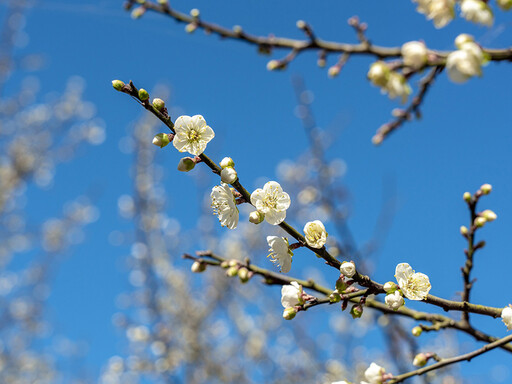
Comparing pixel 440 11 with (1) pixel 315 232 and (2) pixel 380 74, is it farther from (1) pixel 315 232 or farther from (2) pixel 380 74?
(1) pixel 315 232

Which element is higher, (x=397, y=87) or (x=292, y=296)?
(x=397, y=87)

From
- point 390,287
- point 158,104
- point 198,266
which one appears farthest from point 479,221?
point 158,104

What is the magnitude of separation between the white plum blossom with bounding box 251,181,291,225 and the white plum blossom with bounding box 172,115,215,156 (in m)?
0.23

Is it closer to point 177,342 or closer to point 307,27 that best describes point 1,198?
point 177,342

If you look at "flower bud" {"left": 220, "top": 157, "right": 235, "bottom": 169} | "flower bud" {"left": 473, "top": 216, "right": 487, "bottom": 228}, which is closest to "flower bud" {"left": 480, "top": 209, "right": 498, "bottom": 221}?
"flower bud" {"left": 473, "top": 216, "right": 487, "bottom": 228}

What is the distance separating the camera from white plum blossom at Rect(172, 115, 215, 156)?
1.41 meters

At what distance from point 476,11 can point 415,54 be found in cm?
21

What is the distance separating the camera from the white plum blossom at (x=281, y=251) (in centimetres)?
144

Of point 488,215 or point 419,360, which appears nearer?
point 419,360

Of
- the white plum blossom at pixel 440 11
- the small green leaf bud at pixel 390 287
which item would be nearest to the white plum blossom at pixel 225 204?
the small green leaf bud at pixel 390 287

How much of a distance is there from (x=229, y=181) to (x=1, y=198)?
25.1ft

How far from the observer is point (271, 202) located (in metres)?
1.44

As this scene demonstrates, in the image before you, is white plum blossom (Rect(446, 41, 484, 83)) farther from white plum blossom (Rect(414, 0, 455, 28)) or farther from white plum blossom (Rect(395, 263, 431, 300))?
white plum blossom (Rect(395, 263, 431, 300))

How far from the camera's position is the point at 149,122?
8.15 metres
